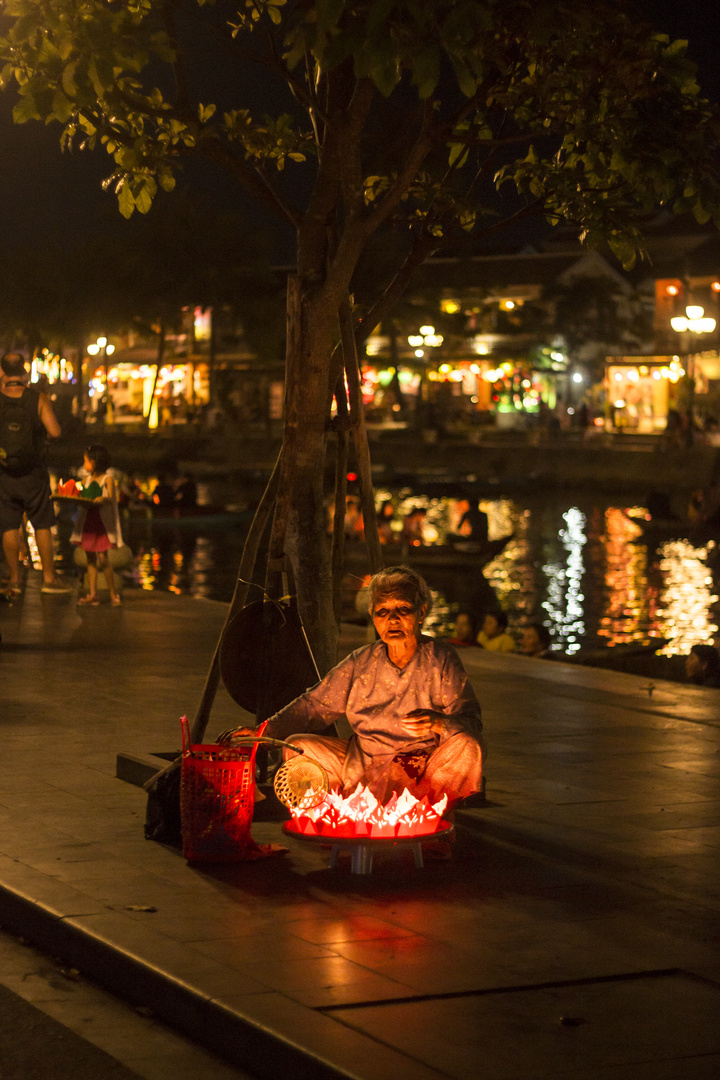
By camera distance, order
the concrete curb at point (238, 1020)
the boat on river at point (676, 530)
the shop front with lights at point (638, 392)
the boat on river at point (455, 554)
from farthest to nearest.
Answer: the shop front with lights at point (638, 392)
the boat on river at point (676, 530)
the boat on river at point (455, 554)
the concrete curb at point (238, 1020)

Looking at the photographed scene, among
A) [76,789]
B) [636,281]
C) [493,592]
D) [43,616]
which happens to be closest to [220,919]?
[76,789]

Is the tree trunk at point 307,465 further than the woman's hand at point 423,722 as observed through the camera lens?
Yes

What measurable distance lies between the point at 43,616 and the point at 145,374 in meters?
72.4

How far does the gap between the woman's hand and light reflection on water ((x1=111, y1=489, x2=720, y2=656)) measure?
40.7ft

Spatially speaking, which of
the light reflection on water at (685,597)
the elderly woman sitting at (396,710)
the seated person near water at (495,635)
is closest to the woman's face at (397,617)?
the elderly woman sitting at (396,710)

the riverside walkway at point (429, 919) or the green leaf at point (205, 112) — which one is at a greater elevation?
the green leaf at point (205, 112)

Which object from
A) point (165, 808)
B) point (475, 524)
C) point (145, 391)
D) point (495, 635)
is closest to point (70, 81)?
point (165, 808)

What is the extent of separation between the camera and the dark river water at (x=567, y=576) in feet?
68.9

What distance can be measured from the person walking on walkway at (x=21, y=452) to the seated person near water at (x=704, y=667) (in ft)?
19.0

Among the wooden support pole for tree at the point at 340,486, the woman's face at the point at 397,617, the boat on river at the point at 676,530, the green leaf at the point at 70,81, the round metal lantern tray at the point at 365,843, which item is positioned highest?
the green leaf at the point at 70,81

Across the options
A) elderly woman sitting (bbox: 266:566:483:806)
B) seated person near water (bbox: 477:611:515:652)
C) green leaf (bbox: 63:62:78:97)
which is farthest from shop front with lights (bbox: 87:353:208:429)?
elderly woman sitting (bbox: 266:566:483:806)

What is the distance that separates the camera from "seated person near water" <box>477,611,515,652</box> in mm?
15000

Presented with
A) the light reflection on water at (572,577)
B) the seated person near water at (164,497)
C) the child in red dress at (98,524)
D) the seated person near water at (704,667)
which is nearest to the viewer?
the seated person near water at (704,667)

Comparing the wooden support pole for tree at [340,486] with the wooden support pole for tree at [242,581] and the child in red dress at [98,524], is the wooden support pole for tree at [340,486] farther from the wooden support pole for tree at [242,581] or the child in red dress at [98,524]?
the child in red dress at [98,524]
